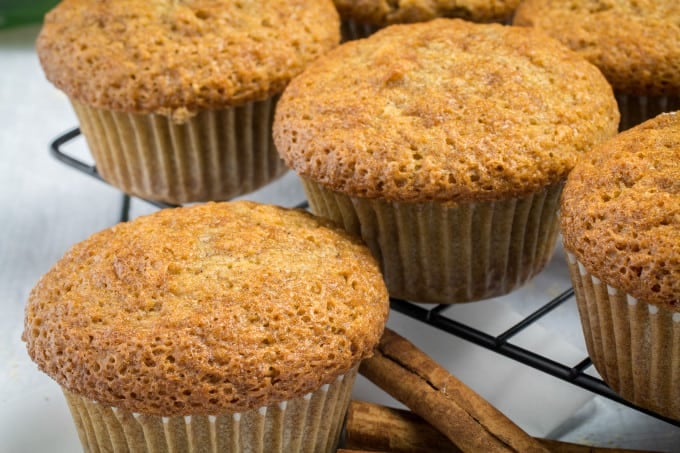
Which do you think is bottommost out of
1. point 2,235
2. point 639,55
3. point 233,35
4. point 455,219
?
point 2,235

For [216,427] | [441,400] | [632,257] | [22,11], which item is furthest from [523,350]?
[22,11]

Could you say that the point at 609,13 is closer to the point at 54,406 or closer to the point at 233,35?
the point at 233,35

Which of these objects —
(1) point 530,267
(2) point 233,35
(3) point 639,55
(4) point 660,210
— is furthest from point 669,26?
(2) point 233,35

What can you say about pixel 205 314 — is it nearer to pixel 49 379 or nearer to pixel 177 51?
pixel 49 379

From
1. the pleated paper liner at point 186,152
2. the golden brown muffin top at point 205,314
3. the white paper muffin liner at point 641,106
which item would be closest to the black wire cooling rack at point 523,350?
the golden brown muffin top at point 205,314

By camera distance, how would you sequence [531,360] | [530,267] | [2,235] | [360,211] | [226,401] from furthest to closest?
[2,235]
[530,267]
[360,211]
[531,360]
[226,401]

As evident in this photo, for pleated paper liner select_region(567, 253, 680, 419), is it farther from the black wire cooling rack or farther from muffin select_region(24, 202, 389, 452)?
muffin select_region(24, 202, 389, 452)
